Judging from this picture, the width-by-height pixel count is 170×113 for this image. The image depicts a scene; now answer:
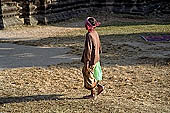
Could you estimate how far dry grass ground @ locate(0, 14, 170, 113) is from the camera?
246 inches

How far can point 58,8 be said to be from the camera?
20.0 m

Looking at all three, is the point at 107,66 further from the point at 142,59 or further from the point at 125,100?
the point at 125,100

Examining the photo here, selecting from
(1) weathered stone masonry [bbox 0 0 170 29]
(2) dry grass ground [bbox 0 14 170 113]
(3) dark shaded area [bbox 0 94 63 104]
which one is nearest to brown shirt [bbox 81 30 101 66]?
(2) dry grass ground [bbox 0 14 170 113]

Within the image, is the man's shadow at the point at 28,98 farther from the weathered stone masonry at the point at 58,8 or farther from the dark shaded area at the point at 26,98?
the weathered stone masonry at the point at 58,8

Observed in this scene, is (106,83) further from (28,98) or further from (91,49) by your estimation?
(28,98)

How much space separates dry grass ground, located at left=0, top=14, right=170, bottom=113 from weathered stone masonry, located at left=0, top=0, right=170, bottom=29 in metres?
4.47

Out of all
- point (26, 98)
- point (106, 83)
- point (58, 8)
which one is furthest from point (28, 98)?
point (58, 8)

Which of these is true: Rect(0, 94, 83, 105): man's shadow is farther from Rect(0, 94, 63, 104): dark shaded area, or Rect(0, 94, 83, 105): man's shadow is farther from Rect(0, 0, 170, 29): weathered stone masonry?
Rect(0, 0, 170, 29): weathered stone masonry

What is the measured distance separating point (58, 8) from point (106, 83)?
1277 cm

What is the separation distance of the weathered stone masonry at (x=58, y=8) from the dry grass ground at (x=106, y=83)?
4469 mm

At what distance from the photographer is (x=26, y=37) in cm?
1420

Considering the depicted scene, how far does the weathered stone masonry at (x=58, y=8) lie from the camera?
674 inches

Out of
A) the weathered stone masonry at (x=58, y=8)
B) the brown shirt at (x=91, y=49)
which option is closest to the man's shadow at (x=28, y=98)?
the brown shirt at (x=91, y=49)

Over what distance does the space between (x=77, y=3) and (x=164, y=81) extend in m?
14.4
